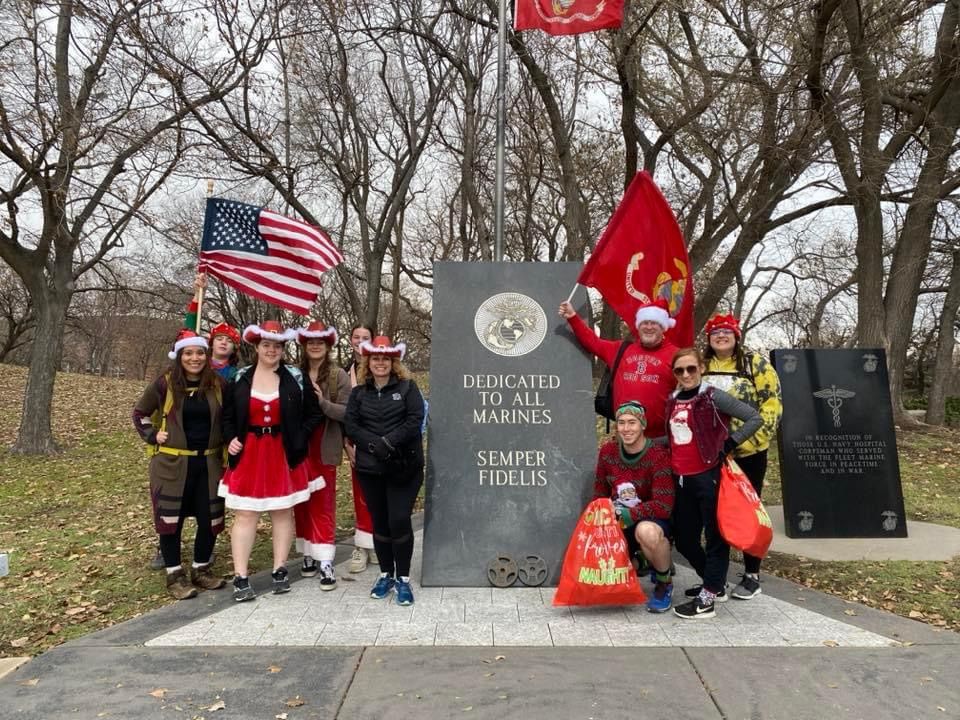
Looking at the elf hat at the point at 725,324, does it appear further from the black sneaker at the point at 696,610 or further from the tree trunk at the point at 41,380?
the tree trunk at the point at 41,380

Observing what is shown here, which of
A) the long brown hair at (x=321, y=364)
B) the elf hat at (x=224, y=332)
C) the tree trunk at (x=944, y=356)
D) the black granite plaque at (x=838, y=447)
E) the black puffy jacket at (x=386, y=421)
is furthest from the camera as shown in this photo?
the tree trunk at (x=944, y=356)

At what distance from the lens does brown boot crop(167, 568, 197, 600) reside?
4746mm

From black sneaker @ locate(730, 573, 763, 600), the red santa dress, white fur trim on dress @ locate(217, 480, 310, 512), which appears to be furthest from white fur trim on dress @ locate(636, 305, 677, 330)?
white fur trim on dress @ locate(217, 480, 310, 512)

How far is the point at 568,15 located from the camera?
25.1 feet

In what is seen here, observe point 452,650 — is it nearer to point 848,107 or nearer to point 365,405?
point 365,405

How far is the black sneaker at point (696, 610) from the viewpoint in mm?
4277

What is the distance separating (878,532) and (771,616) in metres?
2.74

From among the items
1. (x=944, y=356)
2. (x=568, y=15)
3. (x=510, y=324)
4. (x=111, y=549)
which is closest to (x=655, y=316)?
(x=510, y=324)

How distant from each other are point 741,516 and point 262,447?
118 inches

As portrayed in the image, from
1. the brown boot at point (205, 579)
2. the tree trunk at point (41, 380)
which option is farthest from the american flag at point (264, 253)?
the tree trunk at point (41, 380)

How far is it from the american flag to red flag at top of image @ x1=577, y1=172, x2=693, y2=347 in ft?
7.73

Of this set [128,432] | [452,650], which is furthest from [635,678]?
[128,432]

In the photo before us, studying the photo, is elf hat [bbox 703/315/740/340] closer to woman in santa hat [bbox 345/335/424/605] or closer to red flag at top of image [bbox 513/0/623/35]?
woman in santa hat [bbox 345/335/424/605]

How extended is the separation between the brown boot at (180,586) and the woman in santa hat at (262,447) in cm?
31
